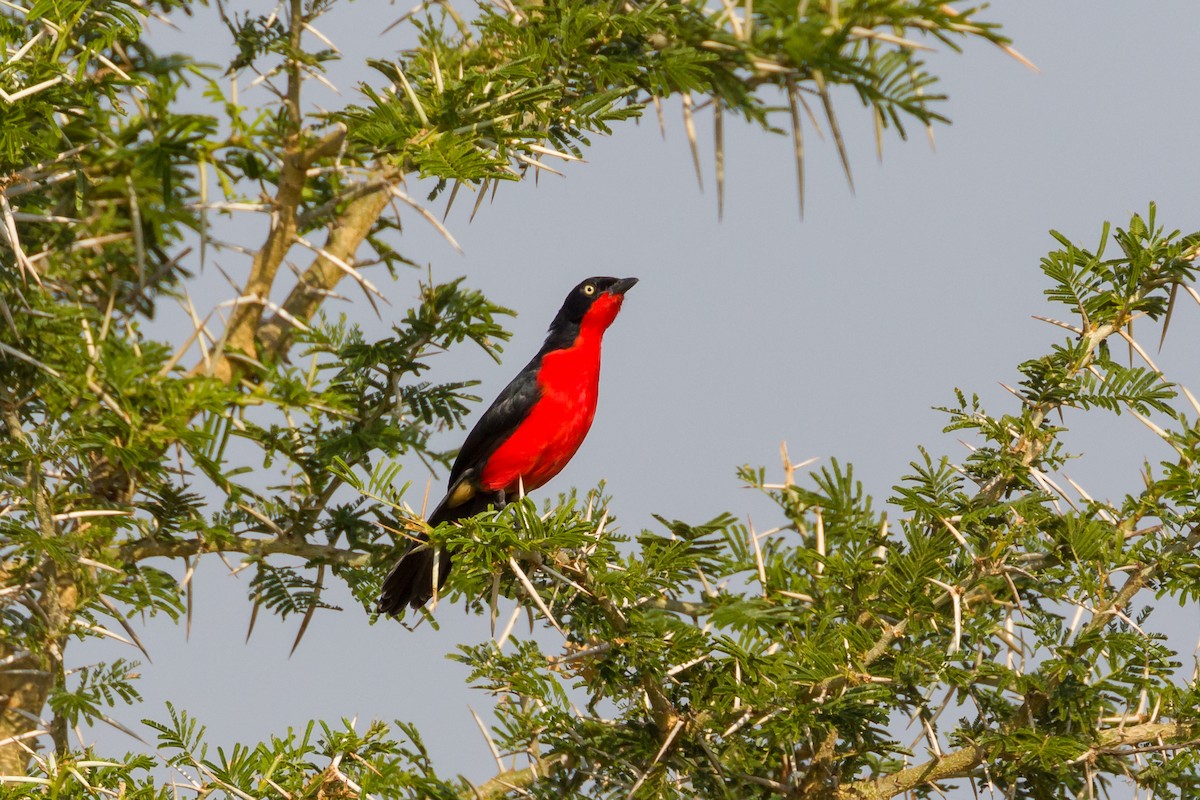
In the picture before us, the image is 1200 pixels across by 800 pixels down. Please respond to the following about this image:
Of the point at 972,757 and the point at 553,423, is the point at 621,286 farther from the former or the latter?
the point at 972,757

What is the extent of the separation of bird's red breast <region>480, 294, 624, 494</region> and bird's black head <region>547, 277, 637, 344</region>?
2.5 inches

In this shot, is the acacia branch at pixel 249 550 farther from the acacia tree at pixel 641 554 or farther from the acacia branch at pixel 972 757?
the acacia branch at pixel 972 757

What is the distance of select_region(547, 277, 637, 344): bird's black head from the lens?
6.29m

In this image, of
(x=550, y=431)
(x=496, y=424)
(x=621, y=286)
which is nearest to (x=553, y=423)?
(x=550, y=431)

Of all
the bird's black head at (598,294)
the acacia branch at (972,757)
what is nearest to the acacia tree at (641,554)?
the acacia branch at (972,757)

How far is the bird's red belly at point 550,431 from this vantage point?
5.76m

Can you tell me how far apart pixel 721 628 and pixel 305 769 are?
1.38 meters

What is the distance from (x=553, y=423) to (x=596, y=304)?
80 centimetres

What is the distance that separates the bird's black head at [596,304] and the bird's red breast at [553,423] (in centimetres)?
6

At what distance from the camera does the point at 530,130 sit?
3.93 meters

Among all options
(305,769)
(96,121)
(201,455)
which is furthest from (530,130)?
(305,769)

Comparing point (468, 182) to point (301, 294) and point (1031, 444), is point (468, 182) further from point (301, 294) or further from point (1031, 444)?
point (301, 294)

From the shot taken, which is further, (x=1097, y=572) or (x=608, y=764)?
(x=608, y=764)

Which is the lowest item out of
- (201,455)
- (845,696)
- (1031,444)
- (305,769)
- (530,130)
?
(305,769)
